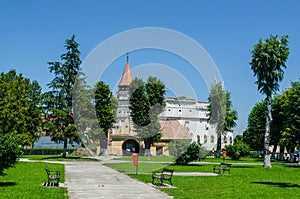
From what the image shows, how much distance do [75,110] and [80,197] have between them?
34.0 m

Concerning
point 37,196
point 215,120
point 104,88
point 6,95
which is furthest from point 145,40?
point 215,120

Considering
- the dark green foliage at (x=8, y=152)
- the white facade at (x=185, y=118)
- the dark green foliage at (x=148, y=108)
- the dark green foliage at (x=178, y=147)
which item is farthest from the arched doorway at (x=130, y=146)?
the dark green foliage at (x=8, y=152)

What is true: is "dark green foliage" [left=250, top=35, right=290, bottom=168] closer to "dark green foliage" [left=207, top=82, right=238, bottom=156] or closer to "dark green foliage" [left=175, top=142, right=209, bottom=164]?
"dark green foliage" [left=175, top=142, right=209, bottom=164]

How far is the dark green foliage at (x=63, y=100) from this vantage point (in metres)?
45.3

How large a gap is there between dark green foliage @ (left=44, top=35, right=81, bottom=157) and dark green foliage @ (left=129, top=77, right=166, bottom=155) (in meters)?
14.6

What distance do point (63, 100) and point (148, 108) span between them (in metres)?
17.1

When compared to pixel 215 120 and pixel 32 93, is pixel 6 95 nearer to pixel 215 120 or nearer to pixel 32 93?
pixel 32 93

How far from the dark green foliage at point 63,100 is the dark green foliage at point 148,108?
14648 mm

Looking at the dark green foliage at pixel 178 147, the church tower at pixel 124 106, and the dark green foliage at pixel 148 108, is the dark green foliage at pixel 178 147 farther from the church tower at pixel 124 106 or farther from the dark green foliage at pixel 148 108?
the church tower at pixel 124 106

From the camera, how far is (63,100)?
45.8m

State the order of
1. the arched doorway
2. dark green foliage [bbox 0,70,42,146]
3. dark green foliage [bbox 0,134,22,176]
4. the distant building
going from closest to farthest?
dark green foliage [bbox 0,134,22,176]
dark green foliage [bbox 0,70,42,146]
the distant building
the arched doorway

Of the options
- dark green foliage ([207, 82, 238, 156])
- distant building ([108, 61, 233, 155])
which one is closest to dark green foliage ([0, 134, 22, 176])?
distant building ([108, 61, 233, 155])

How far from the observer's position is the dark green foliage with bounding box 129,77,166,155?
2355 inches

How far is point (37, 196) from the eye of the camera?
13367 mm
